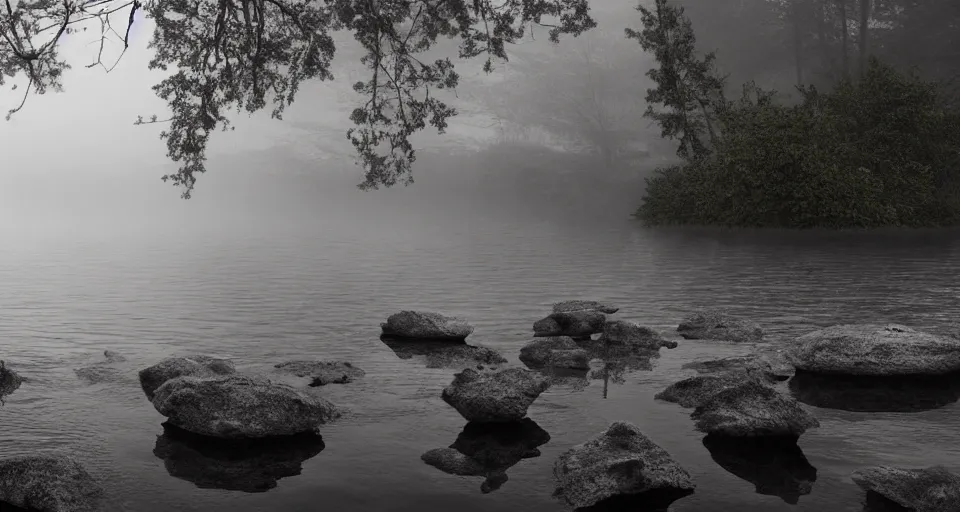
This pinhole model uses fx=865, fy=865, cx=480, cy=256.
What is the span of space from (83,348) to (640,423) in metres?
15.4

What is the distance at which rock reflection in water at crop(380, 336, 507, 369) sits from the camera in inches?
805

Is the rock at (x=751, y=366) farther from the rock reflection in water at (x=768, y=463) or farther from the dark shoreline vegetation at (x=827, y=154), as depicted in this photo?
the dark shoreline vegetation at (x=827, y=154)

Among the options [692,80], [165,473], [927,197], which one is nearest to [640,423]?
[165,473]

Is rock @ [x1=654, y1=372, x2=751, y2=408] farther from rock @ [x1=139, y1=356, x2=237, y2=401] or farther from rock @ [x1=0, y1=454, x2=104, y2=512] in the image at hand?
rock @ [x1=0, y1=454, x2=104, y2=512]

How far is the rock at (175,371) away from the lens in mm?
17703

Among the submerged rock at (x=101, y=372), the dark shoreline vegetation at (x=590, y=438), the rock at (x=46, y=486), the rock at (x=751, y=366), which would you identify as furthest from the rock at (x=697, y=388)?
the submerged rock at (x=101, y=372)

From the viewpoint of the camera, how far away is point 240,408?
576 inches

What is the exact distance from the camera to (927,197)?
60.8 metres

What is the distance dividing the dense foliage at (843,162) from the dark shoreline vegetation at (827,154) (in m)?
0.08

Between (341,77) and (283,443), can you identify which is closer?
(283,443)

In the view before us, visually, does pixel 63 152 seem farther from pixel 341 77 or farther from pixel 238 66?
pixel 238 66

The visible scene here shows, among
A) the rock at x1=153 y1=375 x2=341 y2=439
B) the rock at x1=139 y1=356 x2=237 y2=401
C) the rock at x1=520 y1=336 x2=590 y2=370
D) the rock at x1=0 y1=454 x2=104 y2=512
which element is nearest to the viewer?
the rock at x1=0 y1=454 x2=104 y2=512

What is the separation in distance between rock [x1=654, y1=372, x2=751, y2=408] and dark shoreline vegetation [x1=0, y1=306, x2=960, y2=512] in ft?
0.11

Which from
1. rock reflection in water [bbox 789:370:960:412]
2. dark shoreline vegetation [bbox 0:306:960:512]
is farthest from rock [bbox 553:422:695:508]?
rock reflection in water [bbox 789:370:960:412]
